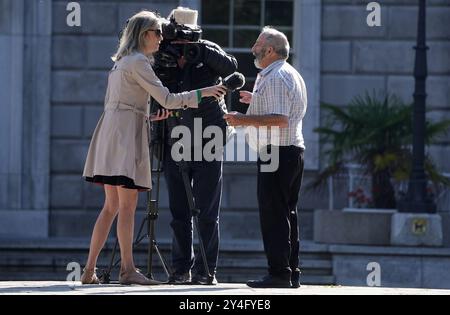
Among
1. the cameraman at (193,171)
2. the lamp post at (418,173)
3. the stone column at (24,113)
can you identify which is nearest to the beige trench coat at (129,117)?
the cameraman at (193,171)

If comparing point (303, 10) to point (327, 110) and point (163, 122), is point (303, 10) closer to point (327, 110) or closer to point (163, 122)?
point (327, 110)

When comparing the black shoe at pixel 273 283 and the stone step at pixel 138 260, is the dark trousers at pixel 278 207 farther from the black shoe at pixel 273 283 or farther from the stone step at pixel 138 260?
the stone step at pixel 138 260

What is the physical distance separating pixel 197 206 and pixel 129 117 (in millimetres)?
972

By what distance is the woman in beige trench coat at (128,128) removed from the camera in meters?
9.93

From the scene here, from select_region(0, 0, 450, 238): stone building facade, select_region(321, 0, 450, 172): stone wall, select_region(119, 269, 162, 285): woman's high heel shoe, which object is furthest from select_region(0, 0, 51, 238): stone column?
select_region(119, 269, 162, 285): woman's high heel shoe

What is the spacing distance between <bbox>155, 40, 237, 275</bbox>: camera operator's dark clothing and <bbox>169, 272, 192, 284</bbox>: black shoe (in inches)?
1.0

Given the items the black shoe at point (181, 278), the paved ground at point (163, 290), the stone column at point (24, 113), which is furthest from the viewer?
the stone column at point (24, 113)

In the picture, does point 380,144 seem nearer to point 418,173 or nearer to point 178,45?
point 418,173

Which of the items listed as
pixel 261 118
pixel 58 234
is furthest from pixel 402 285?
pixel 261 118

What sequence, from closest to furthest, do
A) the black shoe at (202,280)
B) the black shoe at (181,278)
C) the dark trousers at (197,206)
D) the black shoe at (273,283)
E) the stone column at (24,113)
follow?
the black shoe at (273,283) → the black shoe at (202,280) → the black shoe at (181,278) → the dark trousers at (197,206) → the stone column at (24,113)

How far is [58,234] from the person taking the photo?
1686cm

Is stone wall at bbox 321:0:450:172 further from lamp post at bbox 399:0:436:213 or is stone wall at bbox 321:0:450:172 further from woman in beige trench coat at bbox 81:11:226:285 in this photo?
woman in beige trench coat at bbox 81:11:226:285

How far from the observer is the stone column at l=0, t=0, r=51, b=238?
54.8 ft

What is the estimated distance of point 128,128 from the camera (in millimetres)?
10000
